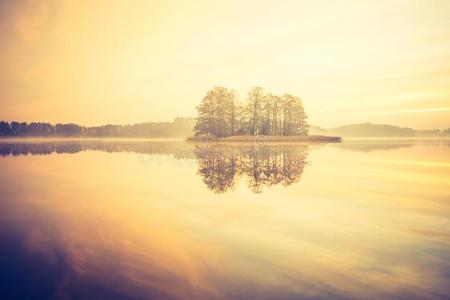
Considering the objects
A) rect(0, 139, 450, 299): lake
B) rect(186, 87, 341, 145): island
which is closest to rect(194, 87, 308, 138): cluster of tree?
rect(186, 87, 341, 145): island

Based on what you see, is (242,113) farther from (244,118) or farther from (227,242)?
(227,242)

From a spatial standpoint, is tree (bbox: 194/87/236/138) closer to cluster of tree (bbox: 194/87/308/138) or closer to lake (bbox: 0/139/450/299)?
cluster of tree (bbox: 194/87/308/138)

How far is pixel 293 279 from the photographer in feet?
15.9

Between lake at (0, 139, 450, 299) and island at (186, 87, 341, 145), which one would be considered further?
island at (186, 87, 341, 145)

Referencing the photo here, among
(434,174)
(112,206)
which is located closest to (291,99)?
(434,174)

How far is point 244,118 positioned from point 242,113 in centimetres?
147

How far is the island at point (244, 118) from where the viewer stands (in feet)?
243

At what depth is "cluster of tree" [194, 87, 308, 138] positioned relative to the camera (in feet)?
244

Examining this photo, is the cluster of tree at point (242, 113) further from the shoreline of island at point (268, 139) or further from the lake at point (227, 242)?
the lake at point (227, 242)

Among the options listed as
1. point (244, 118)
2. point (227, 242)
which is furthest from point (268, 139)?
point (227, 242)

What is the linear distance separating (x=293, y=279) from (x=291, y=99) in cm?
8060

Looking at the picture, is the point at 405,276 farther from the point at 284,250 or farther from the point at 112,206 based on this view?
the point at 112,206

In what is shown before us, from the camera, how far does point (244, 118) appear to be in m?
77.9

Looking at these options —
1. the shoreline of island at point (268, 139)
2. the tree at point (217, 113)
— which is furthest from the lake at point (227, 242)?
the tree at point (217, 113)
